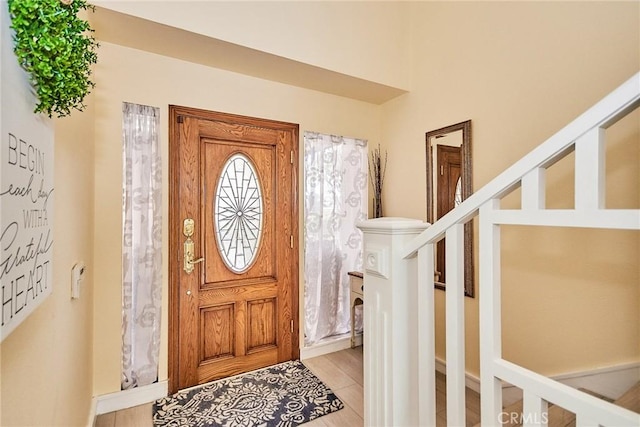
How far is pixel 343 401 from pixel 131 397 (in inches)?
58.2

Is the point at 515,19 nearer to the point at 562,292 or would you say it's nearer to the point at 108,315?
the point at 562,292

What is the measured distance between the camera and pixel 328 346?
2965 millimetres

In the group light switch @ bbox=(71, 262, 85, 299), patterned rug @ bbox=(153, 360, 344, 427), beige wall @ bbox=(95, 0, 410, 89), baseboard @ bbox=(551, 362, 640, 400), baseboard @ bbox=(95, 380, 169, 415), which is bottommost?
patterned rug @ bbox=(153, 360, 344, 427)

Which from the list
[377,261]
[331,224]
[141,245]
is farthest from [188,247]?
[377,261]

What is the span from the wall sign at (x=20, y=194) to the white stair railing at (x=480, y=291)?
944mm

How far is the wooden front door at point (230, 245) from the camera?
2.35 meters

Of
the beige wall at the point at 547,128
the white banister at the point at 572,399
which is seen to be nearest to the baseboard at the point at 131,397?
the beige wall at the point at 547,128

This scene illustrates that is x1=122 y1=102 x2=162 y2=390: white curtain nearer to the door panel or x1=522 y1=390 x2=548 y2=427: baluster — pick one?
the door panel

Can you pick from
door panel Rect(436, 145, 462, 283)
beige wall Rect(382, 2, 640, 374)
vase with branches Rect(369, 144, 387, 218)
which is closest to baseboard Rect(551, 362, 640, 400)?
beige wall Rect(382, 2, 640, 374)

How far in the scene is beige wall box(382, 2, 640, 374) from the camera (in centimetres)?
161

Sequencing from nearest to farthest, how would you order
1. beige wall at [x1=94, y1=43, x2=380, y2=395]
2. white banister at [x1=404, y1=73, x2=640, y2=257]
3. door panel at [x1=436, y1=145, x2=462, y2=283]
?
white banister at [x1=404, y1=73, x2=640, y2=257] → beige wall at [x1=94, y1=43, x2=380, y2=395] → door panel at [x1=436, y1=145, x2=462, y2=283]

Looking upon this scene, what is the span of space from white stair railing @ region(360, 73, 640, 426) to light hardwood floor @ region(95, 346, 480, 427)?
108 centimetres

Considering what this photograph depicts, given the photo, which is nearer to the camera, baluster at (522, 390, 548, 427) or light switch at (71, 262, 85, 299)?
baluster at (522, 390, 548, 427)

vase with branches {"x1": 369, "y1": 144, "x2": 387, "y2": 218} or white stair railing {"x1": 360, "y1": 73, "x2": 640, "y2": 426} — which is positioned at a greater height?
vase with branches {"x1": 369, "y1": 144, "x2": 387, "y2": 218}
